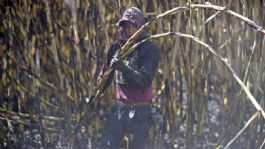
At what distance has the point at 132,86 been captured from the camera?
3244 mm

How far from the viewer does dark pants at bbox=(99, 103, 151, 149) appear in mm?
3301

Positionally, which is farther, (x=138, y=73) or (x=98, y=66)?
(x=98, y=66)

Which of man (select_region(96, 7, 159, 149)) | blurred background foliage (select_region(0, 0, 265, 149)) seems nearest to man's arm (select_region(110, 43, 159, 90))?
man (select_region(96, 7, 159, 149))

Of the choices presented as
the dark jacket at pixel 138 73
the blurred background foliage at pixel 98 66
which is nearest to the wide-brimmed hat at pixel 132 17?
the dark jacket at pixel 138 73

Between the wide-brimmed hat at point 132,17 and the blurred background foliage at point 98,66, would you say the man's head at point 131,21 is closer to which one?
the wide-brimmed hat at point 132,17

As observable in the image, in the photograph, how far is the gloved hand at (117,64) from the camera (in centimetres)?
306

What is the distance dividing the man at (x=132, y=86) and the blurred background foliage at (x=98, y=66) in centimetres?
25

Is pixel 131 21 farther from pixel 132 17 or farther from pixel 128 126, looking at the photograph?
pixel 128 126

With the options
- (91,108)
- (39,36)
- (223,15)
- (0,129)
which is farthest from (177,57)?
(0,129)

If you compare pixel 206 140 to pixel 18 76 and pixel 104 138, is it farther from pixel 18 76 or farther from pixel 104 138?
pixel 18 76

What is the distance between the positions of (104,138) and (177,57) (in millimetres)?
694

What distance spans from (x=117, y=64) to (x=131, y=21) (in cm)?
25

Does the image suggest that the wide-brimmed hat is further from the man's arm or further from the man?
the man's arm

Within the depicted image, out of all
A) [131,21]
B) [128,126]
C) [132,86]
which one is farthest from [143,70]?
[128,126]
